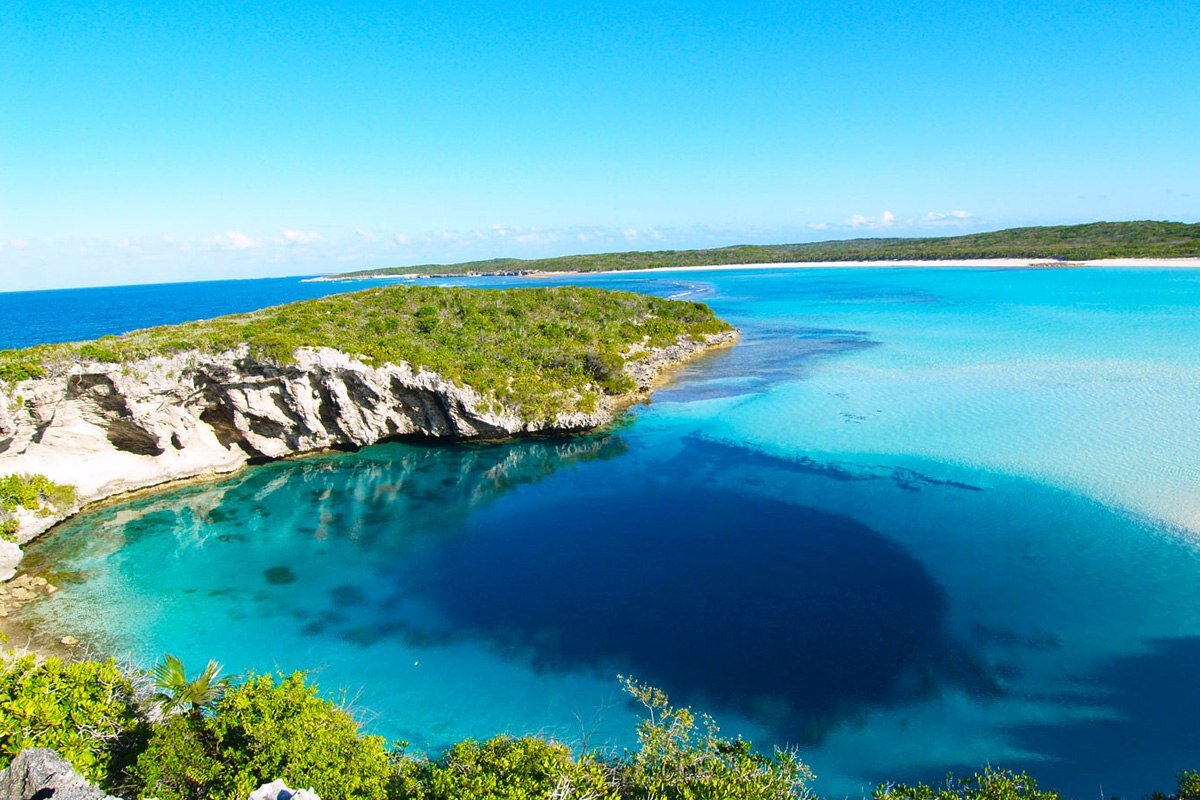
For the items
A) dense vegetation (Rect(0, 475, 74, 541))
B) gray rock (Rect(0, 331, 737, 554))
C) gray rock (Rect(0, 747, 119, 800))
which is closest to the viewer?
gray rock (Rect(0, 747, 119, 800))

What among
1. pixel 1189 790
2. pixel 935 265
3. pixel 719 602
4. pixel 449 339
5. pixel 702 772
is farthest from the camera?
pixel 935 265

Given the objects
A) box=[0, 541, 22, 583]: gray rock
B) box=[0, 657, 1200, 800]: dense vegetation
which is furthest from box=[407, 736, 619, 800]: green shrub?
box=[0, 541, 22, 583]: gray rock

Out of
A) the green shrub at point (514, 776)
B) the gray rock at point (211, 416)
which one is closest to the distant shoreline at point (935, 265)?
the gray rock at point (211, 416)

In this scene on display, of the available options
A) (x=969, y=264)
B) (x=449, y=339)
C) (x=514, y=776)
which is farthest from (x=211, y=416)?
(x=969, y=264)

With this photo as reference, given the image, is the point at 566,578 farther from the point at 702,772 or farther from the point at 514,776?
the point at 514,776

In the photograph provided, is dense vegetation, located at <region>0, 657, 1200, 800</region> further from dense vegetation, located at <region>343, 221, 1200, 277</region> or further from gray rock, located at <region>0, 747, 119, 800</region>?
dense vegetation, located at <region>343, 221, 1200, 277</region>

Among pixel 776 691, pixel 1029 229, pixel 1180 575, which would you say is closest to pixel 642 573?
pixel 776 691
